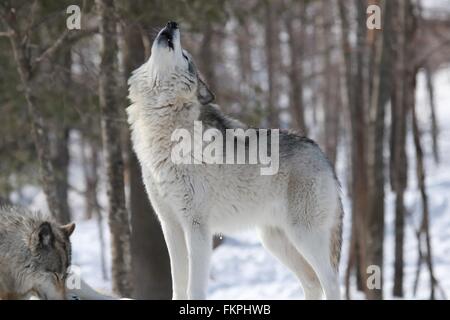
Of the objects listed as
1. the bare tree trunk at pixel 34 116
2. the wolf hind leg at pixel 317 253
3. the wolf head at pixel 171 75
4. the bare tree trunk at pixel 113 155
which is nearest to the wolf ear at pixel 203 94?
the wolf head at pixel 171 75

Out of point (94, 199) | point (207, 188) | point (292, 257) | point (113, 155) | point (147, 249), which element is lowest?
point (147, 249)

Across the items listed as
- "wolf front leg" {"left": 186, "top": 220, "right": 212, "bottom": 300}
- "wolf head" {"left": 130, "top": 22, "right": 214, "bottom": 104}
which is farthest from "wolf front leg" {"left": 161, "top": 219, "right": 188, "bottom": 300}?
"wolf head" {"left": 130, "top": 22, "right": 214, "bottom": 104}

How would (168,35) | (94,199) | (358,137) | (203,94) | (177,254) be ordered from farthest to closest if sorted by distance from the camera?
1. (94,199)
2. (358,137)
3. (203,94)
4. (177,254)
5. (168,35)

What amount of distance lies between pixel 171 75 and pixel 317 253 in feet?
6.52

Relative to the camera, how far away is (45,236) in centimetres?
525

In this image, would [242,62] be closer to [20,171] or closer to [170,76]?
[20,171]

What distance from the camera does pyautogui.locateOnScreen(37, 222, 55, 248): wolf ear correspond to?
17.2 feet

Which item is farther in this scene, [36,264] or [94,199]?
[94,199]

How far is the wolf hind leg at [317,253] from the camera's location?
634 cm

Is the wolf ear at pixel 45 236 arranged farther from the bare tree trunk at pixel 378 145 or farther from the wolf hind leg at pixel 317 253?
the bare tree trunk at pixel 378 145

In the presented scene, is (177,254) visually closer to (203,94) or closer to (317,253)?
(317,253)

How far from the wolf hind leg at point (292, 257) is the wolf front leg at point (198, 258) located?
1119 mm

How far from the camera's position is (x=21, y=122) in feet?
43.8

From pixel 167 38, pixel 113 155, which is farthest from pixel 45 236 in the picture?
pixel 113 155
